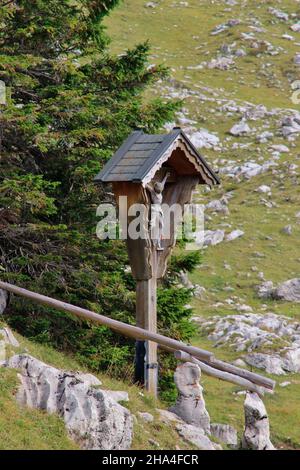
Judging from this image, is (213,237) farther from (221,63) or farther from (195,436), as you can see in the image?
(221,63)

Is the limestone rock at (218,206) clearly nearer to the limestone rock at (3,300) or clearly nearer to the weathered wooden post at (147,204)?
the limestone rock at (3,300)

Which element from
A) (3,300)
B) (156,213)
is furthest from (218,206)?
(156,213)

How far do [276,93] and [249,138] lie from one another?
10.7 meters

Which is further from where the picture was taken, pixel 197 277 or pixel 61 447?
pixel 197 277

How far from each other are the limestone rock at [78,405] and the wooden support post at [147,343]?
1.83 meters

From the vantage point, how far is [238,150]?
4350cm

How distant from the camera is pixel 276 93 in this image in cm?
5450

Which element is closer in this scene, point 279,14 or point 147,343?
point 147,343

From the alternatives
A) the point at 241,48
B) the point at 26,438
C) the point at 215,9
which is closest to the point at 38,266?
the point at 26,438

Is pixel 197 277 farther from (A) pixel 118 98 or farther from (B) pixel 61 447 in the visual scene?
(B) pixel 61 447

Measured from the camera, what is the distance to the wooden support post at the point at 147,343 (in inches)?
477

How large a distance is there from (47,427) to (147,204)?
4.19m

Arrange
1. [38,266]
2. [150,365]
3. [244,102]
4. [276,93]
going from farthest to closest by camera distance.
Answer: [276,93] < [244,102] < [38,266] < [150,365]

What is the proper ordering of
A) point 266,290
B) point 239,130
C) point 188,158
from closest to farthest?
1. point 188,158
2. point 266,290
3. point 239,130
